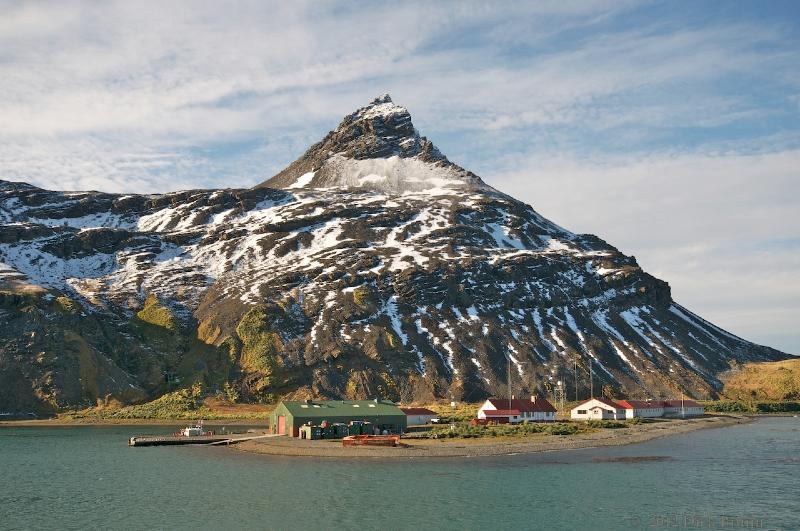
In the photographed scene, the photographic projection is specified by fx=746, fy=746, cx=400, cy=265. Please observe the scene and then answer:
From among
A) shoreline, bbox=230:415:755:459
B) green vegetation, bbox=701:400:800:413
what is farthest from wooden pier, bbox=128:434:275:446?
green vegetation, bbox=701:400:800:413

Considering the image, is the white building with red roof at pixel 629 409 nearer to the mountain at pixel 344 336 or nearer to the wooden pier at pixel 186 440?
the mountain at pixel 344 336

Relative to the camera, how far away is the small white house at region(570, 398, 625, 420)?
440 ft

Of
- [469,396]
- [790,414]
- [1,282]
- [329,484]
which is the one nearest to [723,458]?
[329,484]

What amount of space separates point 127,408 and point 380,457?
82329mm

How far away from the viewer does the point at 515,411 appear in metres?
125

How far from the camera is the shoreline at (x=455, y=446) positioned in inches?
3396

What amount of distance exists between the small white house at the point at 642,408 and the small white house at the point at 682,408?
6.09 ft

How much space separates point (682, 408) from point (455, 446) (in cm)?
7509

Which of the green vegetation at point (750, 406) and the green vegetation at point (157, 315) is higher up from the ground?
the green vegetation at point (157, 315)

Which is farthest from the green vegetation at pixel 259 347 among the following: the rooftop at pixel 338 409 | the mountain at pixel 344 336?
the rooftop at pixel 338 409

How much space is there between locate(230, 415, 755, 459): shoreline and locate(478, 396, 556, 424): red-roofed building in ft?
53.6

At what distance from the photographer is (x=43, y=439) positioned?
110562mm

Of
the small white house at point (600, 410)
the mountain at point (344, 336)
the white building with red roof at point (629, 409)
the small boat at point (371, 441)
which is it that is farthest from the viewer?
the mountain at point (344, 336)

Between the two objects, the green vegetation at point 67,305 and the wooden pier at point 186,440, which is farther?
the green vegetation at point 67,305
